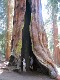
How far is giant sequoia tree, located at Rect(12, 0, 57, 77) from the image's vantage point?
23.4 feet

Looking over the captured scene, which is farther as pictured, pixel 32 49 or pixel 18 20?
pixel 18 20

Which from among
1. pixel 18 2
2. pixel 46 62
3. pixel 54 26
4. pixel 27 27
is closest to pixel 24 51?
pixel 27 27

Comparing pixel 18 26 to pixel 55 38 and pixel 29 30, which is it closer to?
pixel 29 30

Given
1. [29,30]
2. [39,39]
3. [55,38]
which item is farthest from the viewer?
[55,38]

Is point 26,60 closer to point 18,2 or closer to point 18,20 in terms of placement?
point 18,20

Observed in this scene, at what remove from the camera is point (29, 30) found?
24.2 feet

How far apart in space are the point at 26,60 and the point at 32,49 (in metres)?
0.72

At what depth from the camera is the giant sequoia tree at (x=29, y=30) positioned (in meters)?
7.12

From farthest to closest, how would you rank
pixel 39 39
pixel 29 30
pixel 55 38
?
pixel 55 38 < pixel 29 30 < pixel 39 39

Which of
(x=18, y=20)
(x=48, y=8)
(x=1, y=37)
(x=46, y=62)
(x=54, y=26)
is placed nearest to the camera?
(x=46, y=62)

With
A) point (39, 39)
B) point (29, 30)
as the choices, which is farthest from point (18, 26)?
point (39, 39)

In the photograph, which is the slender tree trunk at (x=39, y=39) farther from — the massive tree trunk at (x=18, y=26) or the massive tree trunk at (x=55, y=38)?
the massive tree trunk at (x=55, y=38)

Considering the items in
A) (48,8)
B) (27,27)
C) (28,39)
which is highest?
(48,8)

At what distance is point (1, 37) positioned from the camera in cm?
2175
